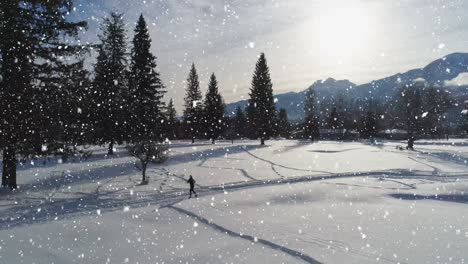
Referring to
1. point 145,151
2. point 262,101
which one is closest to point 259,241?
point 145,151

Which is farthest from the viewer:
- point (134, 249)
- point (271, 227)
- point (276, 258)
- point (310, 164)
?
point (310, 164)

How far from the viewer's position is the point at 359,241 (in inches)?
495

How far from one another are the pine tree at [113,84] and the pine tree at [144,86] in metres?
1.32

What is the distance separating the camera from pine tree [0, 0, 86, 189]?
18797 millimetres

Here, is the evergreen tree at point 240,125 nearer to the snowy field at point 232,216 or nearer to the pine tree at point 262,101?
the pine tree at point 262,101

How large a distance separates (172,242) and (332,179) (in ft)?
64.8

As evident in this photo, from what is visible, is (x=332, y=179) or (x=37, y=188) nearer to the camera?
(x=37, y=188)

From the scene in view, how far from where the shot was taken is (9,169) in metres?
21.1

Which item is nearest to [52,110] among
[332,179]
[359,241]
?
[359,241]

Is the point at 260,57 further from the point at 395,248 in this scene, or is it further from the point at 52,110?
the point at 395,248

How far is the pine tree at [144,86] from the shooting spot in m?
43.3

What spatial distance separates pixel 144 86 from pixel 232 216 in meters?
32.1

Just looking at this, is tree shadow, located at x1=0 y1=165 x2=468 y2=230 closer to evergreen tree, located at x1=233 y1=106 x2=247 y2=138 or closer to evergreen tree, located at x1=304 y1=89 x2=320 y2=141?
evergreen tree, located at x1=304 y1=89 x2=320 y2=141

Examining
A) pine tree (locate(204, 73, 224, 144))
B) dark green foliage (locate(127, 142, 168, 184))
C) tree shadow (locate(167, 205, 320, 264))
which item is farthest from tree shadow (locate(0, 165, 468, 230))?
pine tree (locate(204, 73, 224, 144))
